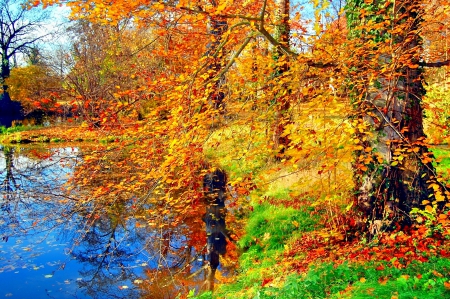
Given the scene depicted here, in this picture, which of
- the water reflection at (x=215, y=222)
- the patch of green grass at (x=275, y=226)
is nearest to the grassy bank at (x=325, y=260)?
the patch of green grass at (x=275, y=226)

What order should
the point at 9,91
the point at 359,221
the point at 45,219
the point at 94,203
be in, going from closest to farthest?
1. the point at 359,221
2. the point at 45,219
3. the point at 94,203
4. the point at 9,91

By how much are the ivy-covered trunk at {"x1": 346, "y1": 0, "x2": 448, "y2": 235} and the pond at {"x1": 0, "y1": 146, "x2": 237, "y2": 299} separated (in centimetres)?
315

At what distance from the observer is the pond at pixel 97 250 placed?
22.2 feet

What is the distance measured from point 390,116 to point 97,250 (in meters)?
6.54

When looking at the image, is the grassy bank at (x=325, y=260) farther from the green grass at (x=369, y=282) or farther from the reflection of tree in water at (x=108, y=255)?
the reflection of tree in water at (x=108, y=255)

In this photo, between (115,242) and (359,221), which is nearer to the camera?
(359,221)

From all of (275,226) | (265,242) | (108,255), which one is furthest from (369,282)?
(108,255)

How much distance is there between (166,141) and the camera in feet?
23.1

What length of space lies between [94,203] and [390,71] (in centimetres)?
896

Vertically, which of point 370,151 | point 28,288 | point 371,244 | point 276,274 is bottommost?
point 28,288

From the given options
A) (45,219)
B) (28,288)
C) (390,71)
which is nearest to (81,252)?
(28,288)

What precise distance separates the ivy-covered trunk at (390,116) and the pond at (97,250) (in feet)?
10.3

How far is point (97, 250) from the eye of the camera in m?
8.31

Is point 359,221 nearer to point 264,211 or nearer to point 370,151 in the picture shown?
point 370,151
